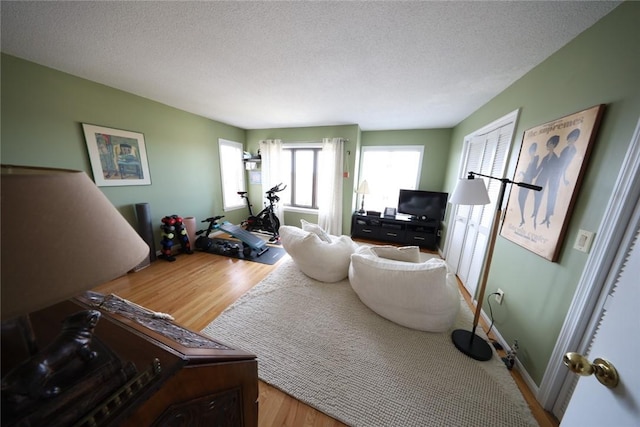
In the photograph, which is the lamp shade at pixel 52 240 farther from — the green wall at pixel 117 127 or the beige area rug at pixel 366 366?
the green wall at pixel 117 127

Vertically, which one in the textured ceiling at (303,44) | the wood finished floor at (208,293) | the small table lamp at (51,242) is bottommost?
the wood finished floor at (208,293)

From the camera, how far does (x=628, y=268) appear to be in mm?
557

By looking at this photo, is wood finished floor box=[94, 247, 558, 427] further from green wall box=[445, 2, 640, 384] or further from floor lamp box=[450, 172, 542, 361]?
green wall box=[445, 2, 640, 384]

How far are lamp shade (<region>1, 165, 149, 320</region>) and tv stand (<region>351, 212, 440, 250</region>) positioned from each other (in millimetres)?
3718

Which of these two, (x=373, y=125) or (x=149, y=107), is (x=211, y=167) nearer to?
(x=149, y=107)

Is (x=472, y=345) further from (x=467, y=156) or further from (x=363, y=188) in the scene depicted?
(x=363, y=188)

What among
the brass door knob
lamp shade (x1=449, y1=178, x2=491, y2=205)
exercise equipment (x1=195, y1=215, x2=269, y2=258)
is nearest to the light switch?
lamp shade (x1=449, y1=178, x2=491, y2=205)

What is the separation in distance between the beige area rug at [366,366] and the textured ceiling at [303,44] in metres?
2.28

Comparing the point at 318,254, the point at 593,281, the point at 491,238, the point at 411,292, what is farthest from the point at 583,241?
the point at 318,254

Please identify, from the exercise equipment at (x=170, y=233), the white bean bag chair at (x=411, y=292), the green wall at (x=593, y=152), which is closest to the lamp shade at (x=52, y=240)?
the white bean bag chair at (x=411, y=292)

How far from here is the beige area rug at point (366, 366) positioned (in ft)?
3.81

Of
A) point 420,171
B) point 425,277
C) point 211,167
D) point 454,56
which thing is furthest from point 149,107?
point 420,171

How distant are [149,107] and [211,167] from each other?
1240 millimetres

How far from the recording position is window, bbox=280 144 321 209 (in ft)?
13.8
